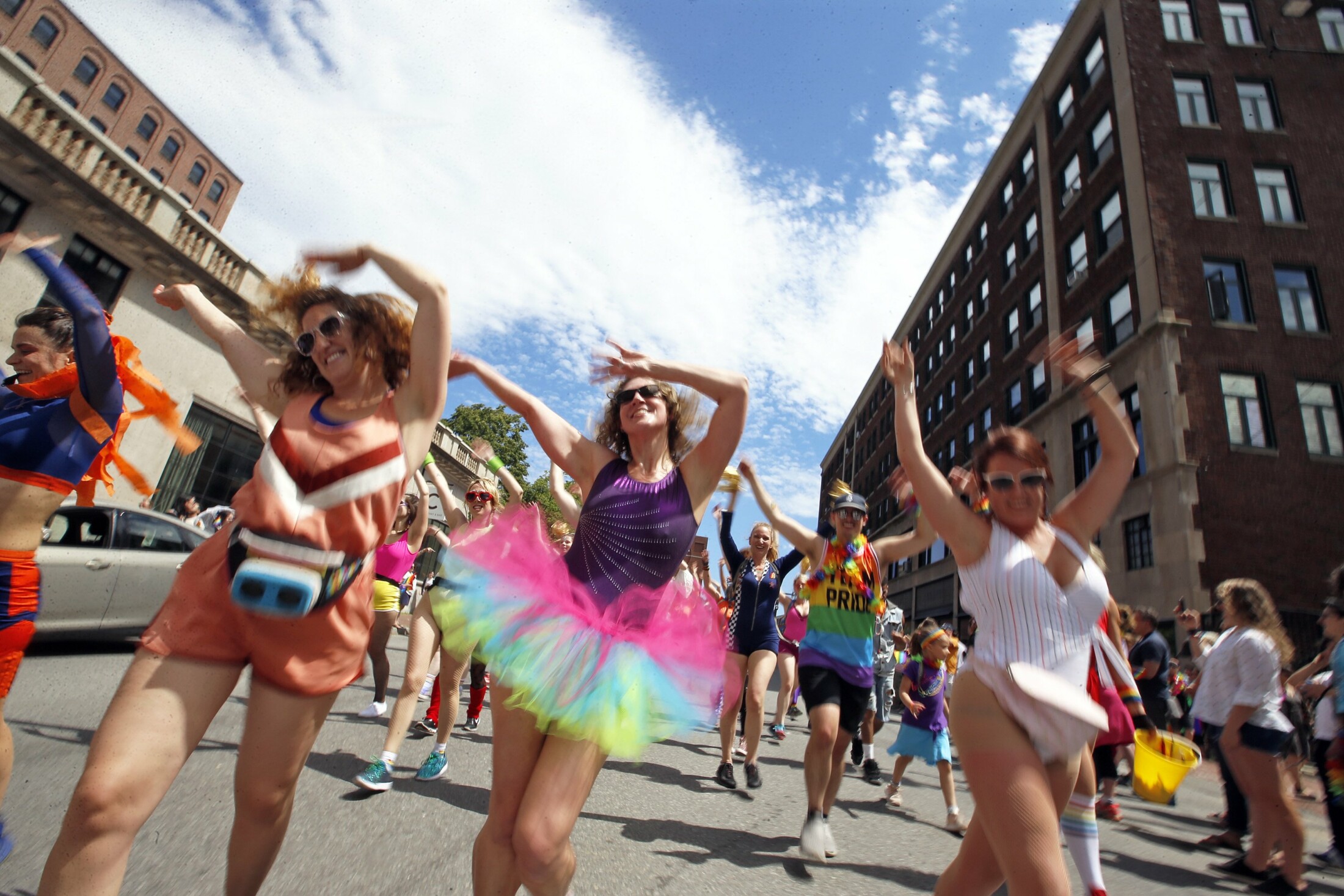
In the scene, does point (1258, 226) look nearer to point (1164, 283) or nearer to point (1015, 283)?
point (1164, 283)

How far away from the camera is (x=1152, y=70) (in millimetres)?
21672

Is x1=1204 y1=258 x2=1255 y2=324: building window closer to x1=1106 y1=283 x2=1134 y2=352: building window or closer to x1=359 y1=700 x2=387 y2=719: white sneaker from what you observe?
x1=1106 y1=283 x2=1134 y2=352: building window

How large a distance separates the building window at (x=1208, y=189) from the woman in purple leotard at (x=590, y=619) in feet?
77.7

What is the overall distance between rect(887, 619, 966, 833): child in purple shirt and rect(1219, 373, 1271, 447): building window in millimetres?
17023

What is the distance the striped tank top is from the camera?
448 centimetres

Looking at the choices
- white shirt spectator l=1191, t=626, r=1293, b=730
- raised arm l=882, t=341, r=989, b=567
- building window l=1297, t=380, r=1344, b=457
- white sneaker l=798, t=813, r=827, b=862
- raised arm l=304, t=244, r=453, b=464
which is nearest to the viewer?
raised arm l=304, t=244, r=453, b=464

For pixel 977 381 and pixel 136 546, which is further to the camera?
pixel 977 381

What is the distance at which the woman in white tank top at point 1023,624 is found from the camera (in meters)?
2.08

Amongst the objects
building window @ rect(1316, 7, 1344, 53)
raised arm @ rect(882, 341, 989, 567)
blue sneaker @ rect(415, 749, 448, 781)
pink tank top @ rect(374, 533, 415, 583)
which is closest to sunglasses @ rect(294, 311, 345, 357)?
raised arm @ rect(882, 341, 989, 567)

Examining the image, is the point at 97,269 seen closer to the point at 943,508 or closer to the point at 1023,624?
the point at 943,508

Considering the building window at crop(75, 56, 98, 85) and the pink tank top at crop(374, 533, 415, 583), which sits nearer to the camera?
the pink tank top at crop(374, 533, 415, 583)

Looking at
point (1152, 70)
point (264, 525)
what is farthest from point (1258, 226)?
point (264, 525)

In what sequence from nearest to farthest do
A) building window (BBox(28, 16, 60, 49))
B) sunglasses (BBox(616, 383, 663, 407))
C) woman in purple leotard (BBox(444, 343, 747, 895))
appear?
woman in purple leotard (BBox(444, 343, 747, 895)), sunglasses (BBox(616, 383, 663, 407)), building window (BBox(28, 16, 60, 49))

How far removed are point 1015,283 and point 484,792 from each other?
1177 inches
